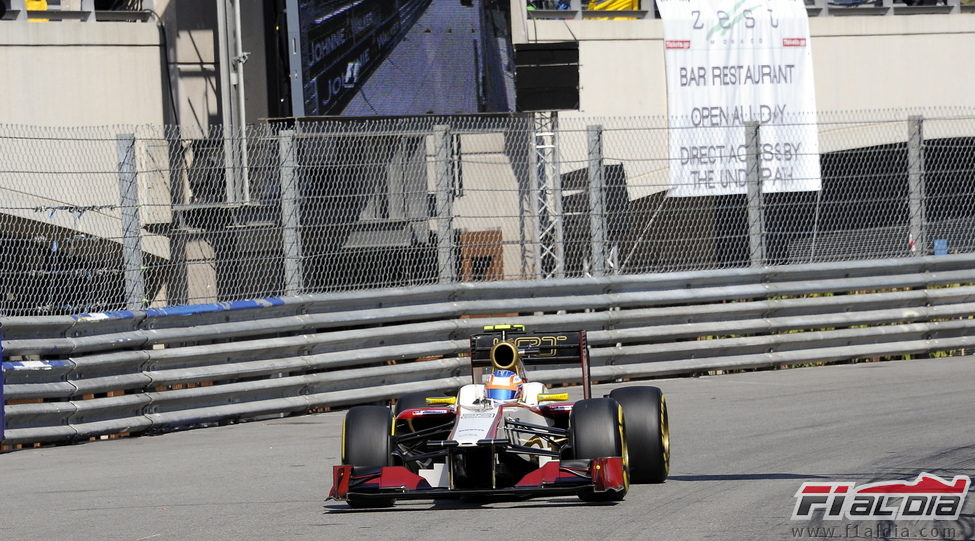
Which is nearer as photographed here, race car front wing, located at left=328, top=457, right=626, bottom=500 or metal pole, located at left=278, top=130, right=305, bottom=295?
race car front wing, located at left=328, top=457, right=626, bottom=500

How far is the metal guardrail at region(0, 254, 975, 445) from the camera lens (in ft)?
37.0

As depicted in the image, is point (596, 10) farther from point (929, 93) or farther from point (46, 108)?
point (46, 108)

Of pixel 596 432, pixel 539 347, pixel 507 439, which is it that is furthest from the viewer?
pixel 539 347

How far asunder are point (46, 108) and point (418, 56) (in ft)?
17.1

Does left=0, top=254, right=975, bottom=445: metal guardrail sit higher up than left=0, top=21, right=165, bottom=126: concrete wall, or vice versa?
left=0, top=21, right=165, bottom=126: concrete wall

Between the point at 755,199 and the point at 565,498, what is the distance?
7591 millimetres

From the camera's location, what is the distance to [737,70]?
2031cm

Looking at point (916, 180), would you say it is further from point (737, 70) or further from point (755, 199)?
point (737, 70)

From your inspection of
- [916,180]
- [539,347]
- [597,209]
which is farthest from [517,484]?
[916,180]

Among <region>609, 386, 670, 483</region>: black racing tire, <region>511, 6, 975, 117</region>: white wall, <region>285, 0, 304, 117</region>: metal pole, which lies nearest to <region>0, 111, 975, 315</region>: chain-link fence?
<region>285, 0, 304, 117</region>: metal pole

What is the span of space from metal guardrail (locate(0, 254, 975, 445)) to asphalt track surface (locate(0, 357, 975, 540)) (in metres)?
0.34

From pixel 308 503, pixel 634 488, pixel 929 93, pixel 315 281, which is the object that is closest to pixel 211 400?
pixel 315 281

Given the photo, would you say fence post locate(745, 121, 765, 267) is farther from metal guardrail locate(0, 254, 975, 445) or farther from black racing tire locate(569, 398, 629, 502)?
black racing tire locate(569, 398, 629, 502)

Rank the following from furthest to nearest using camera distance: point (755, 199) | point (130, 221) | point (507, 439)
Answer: point (755, 199) → point (130, 221) → point (507, 439)
